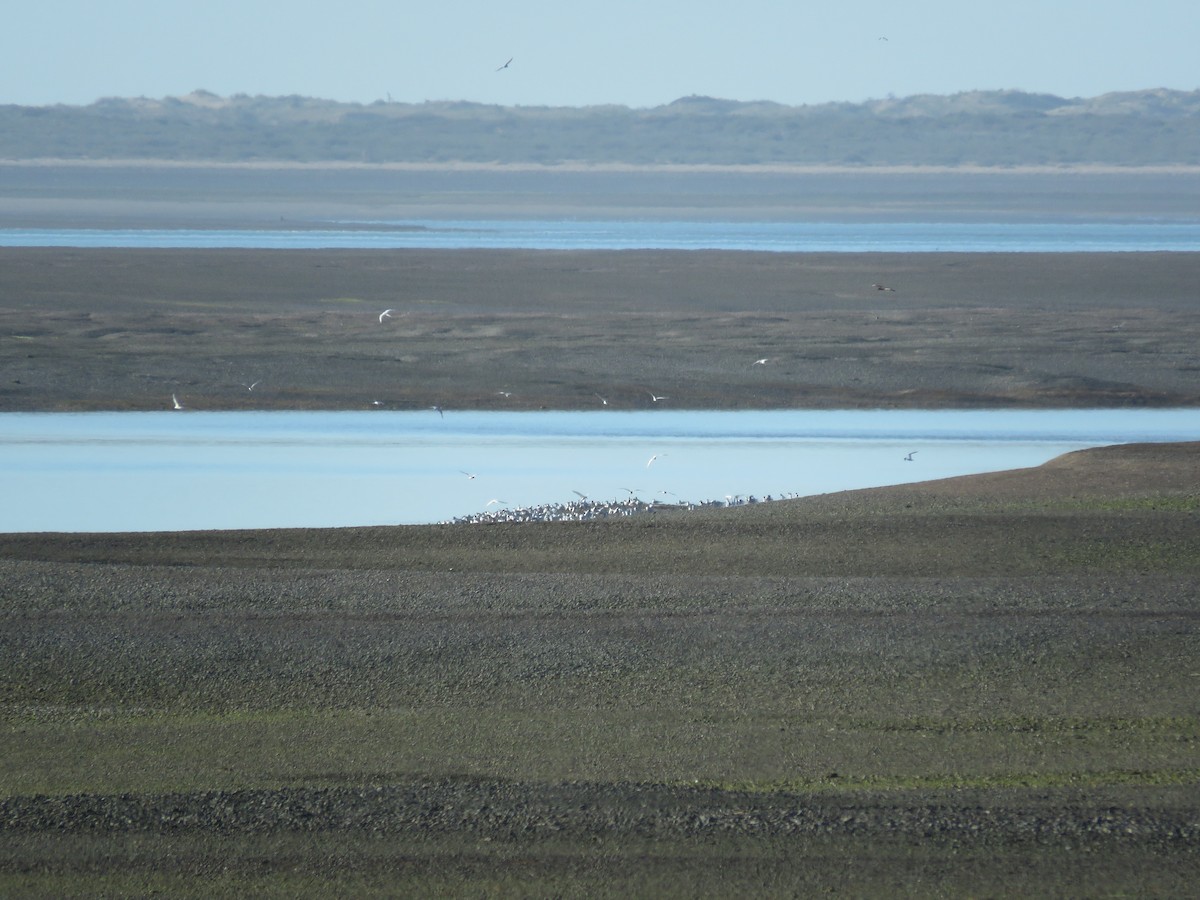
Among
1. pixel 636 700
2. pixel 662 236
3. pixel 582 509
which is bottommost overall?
pixel 662 236

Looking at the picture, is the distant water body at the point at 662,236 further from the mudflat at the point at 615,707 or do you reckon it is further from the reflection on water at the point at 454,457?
the mudflat at the point at 615,707

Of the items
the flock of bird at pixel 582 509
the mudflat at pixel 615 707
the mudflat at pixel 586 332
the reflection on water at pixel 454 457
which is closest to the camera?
the mudflat at pixel 615 707

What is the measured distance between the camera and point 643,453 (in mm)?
15531

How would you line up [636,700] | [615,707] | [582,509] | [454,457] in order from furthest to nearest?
[454,457]
[582,509]
[636,700]
[615,707]

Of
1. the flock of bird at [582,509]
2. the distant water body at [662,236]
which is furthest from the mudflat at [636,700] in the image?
the distant water body at [662,236]

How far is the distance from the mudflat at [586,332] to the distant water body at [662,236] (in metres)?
5.82

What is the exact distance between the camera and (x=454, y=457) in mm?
15336

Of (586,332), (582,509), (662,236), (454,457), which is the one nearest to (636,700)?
(582,509)

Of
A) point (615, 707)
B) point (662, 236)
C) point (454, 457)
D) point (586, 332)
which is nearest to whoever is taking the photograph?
point (615, 707)

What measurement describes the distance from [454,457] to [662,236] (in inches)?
1307

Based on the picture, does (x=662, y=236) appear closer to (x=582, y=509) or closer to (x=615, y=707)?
(x=582, y=509)

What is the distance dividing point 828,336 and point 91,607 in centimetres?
1677

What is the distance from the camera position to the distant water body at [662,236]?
4166cm

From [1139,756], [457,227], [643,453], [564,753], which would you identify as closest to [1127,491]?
[643,453]
